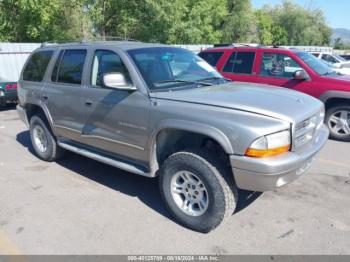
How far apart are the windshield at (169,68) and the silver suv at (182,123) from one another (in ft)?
0.05

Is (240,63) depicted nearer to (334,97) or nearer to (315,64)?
(315,64)

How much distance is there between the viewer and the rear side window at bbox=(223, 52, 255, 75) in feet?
24.5

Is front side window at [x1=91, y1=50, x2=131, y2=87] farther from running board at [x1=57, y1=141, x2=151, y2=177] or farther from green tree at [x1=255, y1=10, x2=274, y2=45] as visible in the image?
green tree at [x1=255, y1=10, x2=274, y2=45]

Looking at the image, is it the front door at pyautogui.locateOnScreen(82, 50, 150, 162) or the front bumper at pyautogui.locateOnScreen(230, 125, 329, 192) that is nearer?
the front bumper at pyautogui.locateOnScreen(230, 125, 329, 192)

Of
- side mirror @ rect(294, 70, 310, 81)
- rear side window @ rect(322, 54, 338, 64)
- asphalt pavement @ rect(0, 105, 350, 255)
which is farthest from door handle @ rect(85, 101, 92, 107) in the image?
rear side window @ rect(322, 54, 338, 64)

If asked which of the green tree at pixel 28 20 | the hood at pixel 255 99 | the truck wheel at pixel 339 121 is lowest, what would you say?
the truck wheel at pixel 339 121

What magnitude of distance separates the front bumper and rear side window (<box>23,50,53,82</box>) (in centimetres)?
363

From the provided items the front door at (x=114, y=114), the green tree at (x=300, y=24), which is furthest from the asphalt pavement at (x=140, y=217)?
the green tree at (x=300, y=24)

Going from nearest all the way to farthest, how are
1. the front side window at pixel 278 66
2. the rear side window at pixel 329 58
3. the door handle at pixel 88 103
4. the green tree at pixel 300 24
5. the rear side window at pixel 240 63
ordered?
the door handle at pixel 88 103 → the front side window at pixel 278 66 → the rear side window at pixel 240 63 → the rear side window at pixel 329 58 → the green tree at pixel 300 24

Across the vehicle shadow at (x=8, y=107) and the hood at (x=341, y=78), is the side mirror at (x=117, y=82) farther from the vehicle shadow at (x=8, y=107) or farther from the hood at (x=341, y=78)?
the vehicle shadow at (x=8, y=107)

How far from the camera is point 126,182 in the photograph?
15.4ft

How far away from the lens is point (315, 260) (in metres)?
2.95

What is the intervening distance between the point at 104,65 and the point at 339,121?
4837 mm

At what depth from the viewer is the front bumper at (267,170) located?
2.86m
